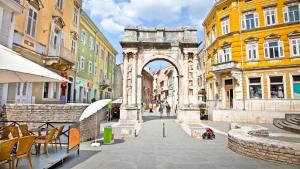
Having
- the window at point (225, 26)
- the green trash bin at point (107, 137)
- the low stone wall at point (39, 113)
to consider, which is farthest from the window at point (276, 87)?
the green trash bin at point (107, 137)

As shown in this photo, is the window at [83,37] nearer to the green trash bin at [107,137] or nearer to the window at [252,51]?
the green trash bin at [107,137]

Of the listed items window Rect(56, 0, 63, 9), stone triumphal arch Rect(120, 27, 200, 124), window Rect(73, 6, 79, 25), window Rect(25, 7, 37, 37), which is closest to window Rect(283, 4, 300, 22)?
stone triumphal arch Rect(120, 27, 200, 124)

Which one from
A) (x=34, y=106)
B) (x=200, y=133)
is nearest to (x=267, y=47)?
(x=200, y=133)

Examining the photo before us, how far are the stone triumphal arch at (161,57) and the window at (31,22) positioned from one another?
768 centimetres

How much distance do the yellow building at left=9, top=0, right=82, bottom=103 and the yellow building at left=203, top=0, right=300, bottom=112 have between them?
17815mm

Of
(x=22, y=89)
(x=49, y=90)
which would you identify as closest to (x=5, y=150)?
(x=22, y=89)

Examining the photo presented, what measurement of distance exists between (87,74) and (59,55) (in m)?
8.86

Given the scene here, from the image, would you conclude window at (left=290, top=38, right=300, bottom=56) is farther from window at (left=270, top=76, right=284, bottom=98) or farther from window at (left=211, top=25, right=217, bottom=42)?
window at (left=211, top=25, right=217, bottom=42)

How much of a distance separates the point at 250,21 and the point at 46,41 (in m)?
22.9

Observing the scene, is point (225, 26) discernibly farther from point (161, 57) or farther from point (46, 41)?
point (46, 41)

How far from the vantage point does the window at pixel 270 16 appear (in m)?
20.7

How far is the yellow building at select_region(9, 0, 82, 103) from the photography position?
13.2 metres

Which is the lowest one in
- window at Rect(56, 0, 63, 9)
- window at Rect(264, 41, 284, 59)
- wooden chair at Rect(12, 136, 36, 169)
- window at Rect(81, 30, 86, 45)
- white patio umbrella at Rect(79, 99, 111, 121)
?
wooden chair at Rect(12, 136, 36, 169)

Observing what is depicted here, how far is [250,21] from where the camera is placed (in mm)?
21844
